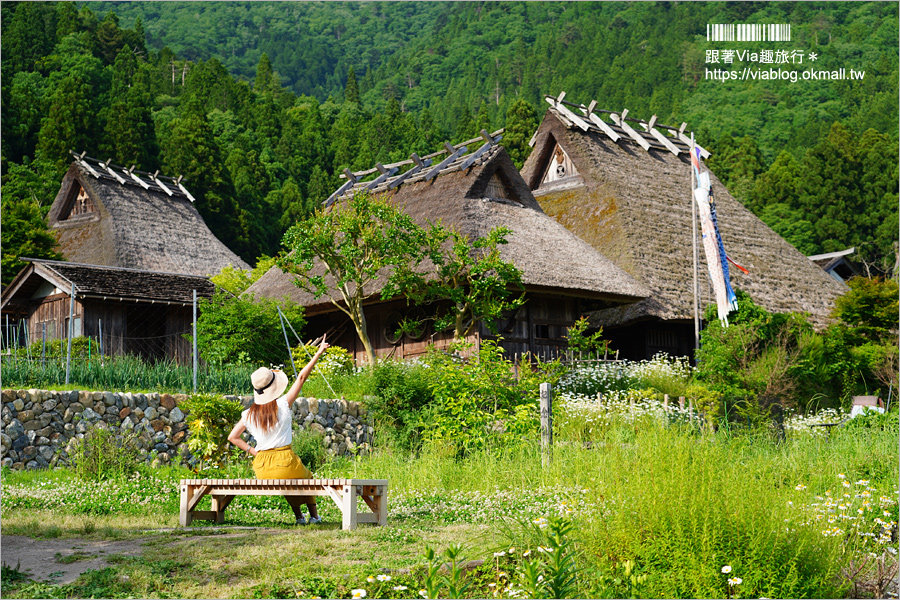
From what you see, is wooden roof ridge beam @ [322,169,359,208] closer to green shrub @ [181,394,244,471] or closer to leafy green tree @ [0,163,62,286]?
leafy green tree @ [0,163,62,286]

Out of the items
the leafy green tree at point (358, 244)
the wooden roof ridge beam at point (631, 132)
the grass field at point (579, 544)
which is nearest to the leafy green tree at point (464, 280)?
the leafy green tree at point (358, 244)

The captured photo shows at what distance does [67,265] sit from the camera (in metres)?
21.4

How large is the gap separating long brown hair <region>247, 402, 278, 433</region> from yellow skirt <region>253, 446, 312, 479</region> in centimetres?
23

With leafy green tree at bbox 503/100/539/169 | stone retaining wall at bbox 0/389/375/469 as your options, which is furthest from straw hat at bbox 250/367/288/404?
leafy green tree at bbox 503/100/539/169

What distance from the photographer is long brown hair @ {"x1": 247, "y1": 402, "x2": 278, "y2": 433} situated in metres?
8.44

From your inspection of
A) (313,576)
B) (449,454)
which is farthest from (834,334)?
(313,576)

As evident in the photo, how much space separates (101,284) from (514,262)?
9931mm

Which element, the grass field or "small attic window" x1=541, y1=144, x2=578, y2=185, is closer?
the grass field

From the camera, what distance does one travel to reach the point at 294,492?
25.7 feet

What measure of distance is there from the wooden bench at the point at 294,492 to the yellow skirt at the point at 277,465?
0.33 meters

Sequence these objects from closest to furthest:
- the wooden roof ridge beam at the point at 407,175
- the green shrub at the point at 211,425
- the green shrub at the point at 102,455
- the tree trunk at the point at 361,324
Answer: the green shrub at the point at 211,425 < the green shrub at the point at 102,455 < the tree trunk at the point at 361,324 < the wooden roof ridge beam at the point at 407,175

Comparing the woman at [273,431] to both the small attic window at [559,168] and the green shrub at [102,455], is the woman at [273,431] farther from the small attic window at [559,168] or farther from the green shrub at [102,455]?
the small attic window at [559,168]

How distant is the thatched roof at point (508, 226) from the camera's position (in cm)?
1802

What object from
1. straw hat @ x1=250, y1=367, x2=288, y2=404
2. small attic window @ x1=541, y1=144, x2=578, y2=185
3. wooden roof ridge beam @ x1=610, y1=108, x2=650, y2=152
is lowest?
straw hat @ x1=250, y1=367, x2=288, y2=404
